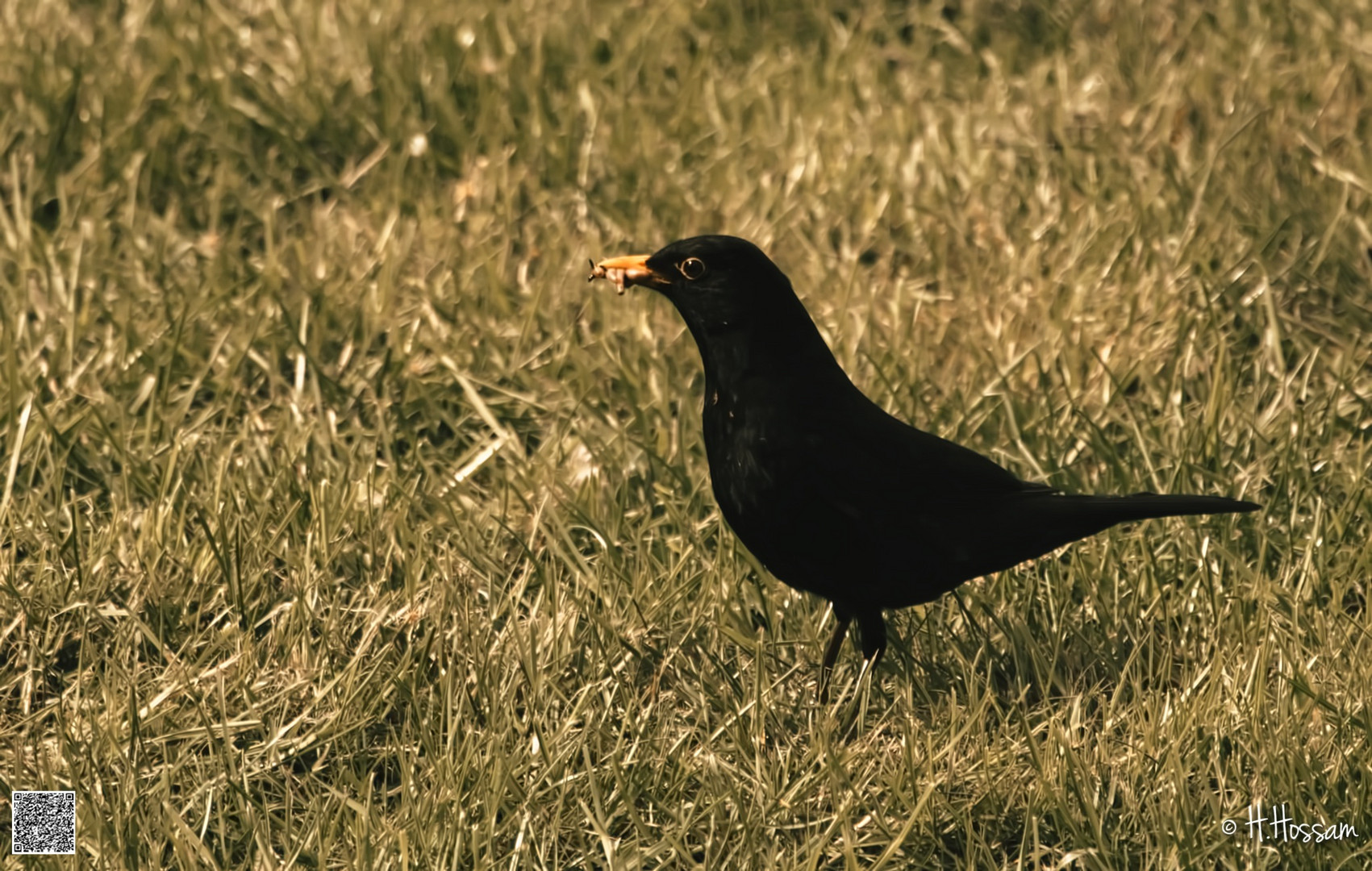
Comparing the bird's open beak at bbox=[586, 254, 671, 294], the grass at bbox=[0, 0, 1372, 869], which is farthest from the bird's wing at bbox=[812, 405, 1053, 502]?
the bird's open beak at bbox=[586, 254, 671, 294]

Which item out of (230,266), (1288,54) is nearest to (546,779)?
(230,266)

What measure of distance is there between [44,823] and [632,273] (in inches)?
62.9

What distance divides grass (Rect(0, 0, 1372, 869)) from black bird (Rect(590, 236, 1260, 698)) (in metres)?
0.28

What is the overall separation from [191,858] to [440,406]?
6.34 ft

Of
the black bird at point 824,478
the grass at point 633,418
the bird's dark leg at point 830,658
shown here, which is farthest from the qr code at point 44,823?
the bird's dark leg at point 830,658

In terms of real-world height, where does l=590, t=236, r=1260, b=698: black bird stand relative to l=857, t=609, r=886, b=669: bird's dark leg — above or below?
above

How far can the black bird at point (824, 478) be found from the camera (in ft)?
11.8

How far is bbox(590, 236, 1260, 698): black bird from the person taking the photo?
141 inches

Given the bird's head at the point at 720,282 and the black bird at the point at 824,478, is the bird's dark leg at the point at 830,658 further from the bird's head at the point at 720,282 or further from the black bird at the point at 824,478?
the bird's head at the point at 720,282

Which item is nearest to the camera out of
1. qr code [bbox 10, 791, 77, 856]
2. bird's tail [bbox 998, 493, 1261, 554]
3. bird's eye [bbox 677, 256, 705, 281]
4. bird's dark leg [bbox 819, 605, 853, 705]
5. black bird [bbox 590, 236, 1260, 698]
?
qr code [bbox 10, 791, 77, 856]

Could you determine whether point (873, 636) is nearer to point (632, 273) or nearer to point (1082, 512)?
point (1082, 512)

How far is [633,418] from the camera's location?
16.0ft

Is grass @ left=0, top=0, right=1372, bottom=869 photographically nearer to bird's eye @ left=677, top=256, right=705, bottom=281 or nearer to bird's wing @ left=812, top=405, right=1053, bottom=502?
bird's wing @ left=812, top=405, right=1053, bottom=502

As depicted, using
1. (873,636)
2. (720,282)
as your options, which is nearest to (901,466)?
(873,636)
